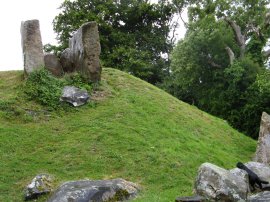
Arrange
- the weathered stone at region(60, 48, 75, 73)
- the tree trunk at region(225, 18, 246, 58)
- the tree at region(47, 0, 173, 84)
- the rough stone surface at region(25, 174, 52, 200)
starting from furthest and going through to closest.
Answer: the tree at region(47, 0, 173, 84) → the tree trunk at region(225, 18, 246, 58) → the weathered stone at region(60, 48, 75, 73) → the rough stone surface at region(25, 174, 52, 200)

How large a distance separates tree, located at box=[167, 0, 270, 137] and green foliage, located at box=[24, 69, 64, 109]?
37.4ft

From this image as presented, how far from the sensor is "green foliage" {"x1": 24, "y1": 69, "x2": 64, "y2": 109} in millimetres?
16016

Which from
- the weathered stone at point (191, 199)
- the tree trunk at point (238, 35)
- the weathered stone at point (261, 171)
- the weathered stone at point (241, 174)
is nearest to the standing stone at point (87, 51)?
the weathered stone at point (261, 171)

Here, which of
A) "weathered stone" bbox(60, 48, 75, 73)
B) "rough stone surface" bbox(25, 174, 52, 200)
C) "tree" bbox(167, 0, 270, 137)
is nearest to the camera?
"rough stone surface" bbox(25, 174, 52, 200)

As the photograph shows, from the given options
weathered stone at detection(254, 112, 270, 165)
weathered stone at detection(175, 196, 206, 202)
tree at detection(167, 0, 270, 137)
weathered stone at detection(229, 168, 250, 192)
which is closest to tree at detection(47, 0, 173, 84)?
tree at detection(167, 0, 270, 137)

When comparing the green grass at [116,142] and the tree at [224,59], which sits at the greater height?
the tree at [224,59]

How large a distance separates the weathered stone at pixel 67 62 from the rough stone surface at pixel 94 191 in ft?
27.2

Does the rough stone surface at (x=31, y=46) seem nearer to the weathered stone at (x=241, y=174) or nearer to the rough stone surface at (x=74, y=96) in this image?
the rough stone surface at (x=74, y=96)

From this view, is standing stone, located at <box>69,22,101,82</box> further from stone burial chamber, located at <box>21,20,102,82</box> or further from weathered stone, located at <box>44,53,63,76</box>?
weathered stone, located at <box>44,53,63,76</box>

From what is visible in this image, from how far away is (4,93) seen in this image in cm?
1658

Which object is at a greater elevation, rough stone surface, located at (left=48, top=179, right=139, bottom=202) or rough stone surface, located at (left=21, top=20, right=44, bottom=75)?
rough stone surface, located at (left=21, top=20, right=44, bottom=75)

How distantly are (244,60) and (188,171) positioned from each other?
13246 mm

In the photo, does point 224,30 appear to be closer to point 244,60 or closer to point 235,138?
point 244,60

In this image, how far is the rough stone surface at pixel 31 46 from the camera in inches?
663
